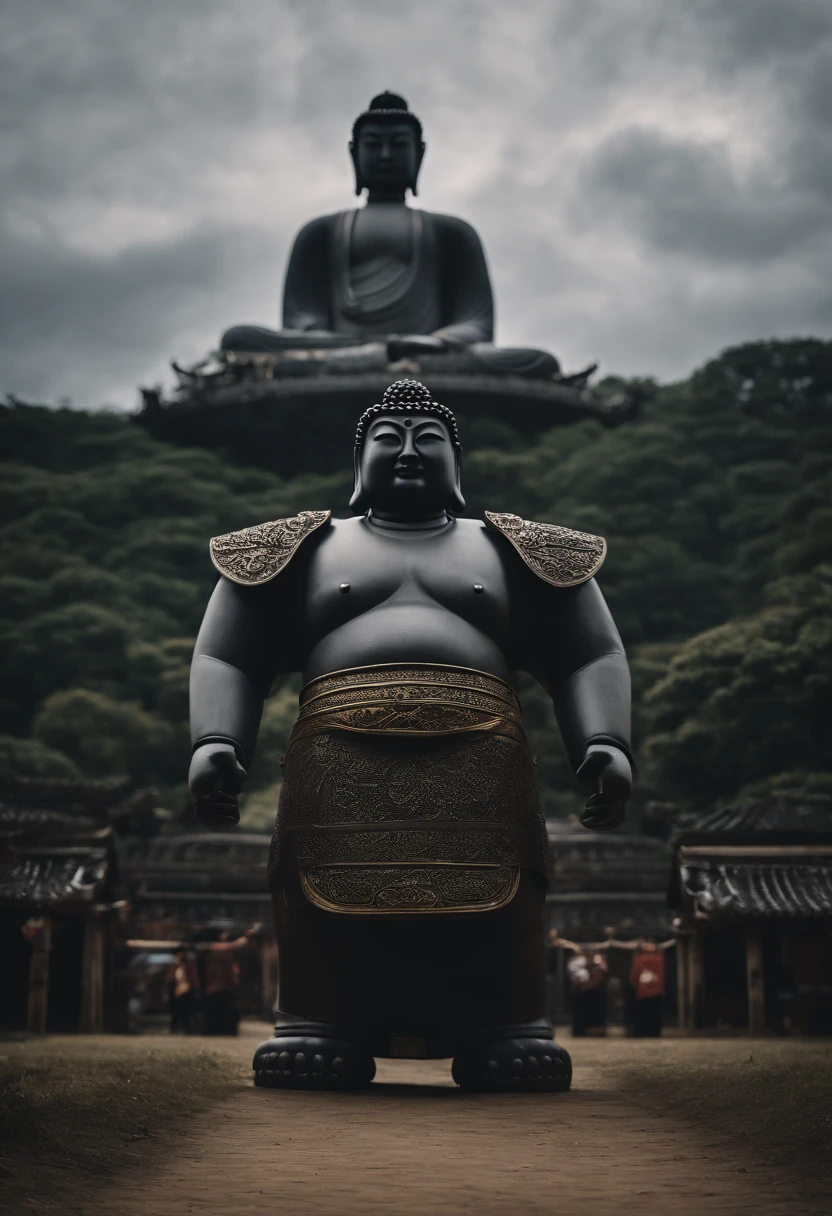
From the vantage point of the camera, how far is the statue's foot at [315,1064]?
546cm

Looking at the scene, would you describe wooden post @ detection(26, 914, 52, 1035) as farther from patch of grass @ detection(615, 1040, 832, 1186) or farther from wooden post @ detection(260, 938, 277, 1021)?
patch of grass @ detection(615, 1040, 832, 1186)

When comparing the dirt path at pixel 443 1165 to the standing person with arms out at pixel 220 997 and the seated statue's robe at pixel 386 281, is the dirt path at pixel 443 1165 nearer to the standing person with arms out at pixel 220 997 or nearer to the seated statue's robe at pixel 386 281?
the standing person with arms out at pixel 220 997

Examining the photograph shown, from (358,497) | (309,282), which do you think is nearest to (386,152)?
(309,282)

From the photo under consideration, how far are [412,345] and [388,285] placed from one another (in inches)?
47.3

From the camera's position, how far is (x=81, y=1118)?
4.09 m

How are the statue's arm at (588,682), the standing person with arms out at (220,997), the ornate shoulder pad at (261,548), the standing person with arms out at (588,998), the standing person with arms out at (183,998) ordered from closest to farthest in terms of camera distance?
1. the statue's arm at (588,682)
2. the ornate shoulder pad at (261,548)
3. the standing person with arms out at (220,997)
4. the standing person with arms out at (588,998)
5. the standing person with arms out at (183,998)

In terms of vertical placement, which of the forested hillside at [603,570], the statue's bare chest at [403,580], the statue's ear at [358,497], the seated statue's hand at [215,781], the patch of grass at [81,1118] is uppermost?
the forested hillside at [603,570]

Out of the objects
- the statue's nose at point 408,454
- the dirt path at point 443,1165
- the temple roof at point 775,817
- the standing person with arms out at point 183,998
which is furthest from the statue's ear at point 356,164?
the dirt path at point 443,1165

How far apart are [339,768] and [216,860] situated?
16.0 m

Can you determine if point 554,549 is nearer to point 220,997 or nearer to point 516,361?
point 220,997

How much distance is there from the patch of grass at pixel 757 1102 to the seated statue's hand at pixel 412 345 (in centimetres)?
2269

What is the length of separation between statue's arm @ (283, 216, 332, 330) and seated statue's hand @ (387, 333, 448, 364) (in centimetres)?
154

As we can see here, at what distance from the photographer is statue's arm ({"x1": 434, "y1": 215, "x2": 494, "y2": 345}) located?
90.6 feet

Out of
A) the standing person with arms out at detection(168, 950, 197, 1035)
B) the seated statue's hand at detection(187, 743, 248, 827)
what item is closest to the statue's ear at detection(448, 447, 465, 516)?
the seated statue's hand at detection(187, 743, 248, 827)
